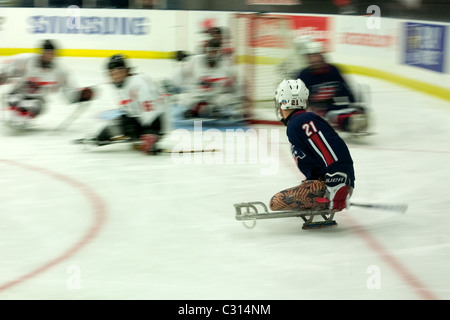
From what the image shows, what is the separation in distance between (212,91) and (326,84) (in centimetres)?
143

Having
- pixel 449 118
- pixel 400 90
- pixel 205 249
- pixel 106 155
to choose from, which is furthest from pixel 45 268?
pixel 400 90

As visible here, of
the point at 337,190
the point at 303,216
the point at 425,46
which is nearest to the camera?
the point at 337,190

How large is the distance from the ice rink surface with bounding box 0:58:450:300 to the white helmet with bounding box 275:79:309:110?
776 millimetres

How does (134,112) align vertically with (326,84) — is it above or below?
below

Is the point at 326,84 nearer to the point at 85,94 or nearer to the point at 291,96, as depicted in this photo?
the point at 85,94

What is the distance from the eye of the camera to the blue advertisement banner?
9062 millimetres

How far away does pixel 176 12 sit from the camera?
11.8 metres

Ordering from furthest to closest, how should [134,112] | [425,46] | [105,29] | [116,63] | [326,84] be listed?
[105,29], [425,46], [326,84], [134,112], [116,63]

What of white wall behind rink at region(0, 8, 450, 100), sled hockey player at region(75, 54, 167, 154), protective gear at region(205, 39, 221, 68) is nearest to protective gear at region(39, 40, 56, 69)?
sled hockey player at region(75, 54, 167, 154)

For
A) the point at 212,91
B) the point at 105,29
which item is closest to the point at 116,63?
the point at 212,91

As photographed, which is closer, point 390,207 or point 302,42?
point 390,207

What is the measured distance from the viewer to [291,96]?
432 cm

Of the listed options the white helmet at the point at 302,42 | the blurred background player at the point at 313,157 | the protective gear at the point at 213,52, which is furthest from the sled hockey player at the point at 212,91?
the blurred background player at the point at 313,157

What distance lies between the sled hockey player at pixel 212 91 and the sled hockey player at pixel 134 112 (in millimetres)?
1341
